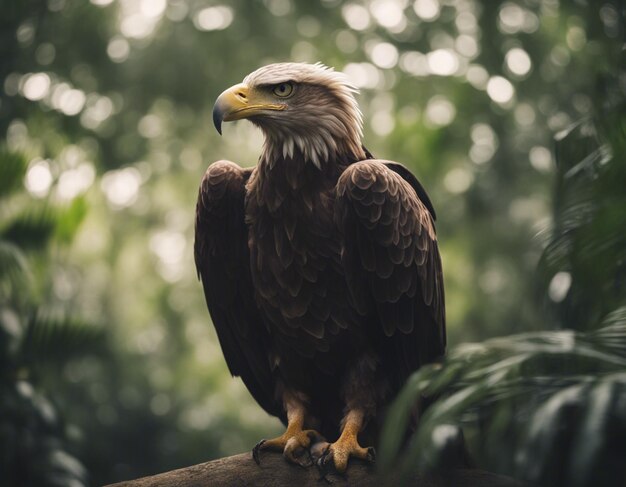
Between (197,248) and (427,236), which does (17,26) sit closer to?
(197,248)

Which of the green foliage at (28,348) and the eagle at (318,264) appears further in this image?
the green foliage at (28,348)

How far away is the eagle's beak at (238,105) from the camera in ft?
13.2

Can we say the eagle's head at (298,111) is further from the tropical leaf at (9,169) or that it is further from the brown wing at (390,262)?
the tropical leaf at (9,169)

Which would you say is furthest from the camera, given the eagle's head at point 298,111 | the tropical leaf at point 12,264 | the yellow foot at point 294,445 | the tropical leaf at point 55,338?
the tropical leaf at point 55,338

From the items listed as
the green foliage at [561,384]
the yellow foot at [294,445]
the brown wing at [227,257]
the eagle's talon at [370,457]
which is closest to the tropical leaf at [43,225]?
the brown wing at [227,257]

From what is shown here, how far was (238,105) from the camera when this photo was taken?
4062 millimetres

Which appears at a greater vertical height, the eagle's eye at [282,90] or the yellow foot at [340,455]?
the eagle's eye at [282,90]

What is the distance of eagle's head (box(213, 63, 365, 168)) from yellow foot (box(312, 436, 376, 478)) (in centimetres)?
136

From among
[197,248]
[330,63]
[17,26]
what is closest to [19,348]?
[197,248]

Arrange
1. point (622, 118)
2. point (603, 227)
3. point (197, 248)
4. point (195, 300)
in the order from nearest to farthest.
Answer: point (603, 227), point (622, 118), point (197, 248), point (195, 300)

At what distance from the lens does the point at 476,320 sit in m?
11.1

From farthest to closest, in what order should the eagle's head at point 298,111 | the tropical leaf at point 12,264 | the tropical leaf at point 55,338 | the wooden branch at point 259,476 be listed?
the tropical leaf at point 55,338
the tropical leaf at point 12,264
the eagle's head at point 298,111
the wooden branch at point 259,476

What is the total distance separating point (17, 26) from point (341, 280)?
26.0ft

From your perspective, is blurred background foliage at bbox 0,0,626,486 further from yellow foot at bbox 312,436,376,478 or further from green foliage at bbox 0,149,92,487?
yellow foot at bbox 312,436,376,478
